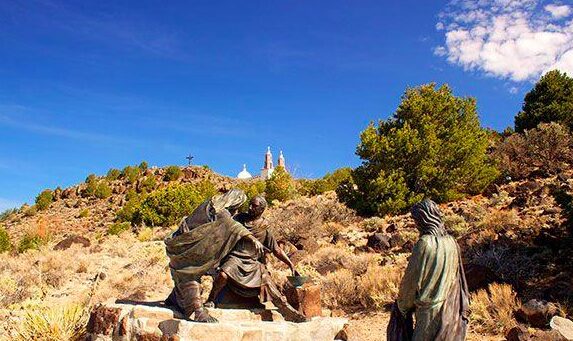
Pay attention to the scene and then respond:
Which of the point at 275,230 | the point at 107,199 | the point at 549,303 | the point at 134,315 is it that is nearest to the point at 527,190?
the point at 275,230

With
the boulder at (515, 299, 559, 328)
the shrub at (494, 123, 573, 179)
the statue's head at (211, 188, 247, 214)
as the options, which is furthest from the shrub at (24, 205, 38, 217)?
the boulder at (515, 299, 559, 328)

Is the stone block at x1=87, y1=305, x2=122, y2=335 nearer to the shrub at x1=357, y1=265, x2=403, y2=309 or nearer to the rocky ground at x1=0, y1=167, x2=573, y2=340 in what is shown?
the rocky ground at x1=0, y1=167, x2=573, y2=340

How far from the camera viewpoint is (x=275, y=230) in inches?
717

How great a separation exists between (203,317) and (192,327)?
0.80 feet

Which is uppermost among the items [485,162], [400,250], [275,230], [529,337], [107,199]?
[107,199]

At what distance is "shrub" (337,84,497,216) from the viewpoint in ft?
71.6

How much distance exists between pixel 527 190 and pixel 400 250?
655 centimetres

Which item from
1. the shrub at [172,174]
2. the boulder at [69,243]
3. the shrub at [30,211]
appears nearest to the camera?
the boulder at [69,243]

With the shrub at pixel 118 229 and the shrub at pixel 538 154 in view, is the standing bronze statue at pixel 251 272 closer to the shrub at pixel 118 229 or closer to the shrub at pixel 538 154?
the shrub at pixel 538 154

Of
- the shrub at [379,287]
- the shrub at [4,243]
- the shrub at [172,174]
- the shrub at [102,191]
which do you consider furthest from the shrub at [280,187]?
the shrub at [102,191]

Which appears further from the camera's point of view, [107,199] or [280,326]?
[107,199]

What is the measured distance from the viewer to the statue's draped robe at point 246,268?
7.04m

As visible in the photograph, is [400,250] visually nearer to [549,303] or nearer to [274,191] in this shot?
[549,303]

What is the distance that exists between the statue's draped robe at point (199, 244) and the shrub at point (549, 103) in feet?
90.7
